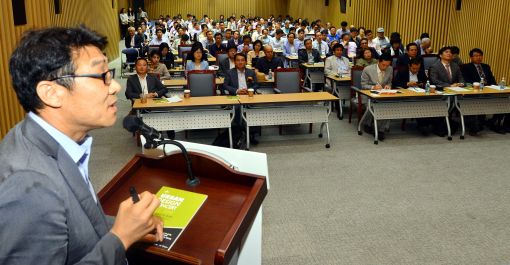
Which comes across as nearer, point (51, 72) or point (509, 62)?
point (51, 72)

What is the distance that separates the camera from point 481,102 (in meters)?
6.77

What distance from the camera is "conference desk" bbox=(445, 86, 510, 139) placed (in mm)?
6680

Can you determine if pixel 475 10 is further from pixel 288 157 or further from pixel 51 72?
pixel 51 72

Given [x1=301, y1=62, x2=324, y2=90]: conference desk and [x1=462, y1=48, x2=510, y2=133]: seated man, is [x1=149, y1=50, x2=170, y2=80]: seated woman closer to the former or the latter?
[x1=301, y1=62, x2=324, y2=90]: conference desk

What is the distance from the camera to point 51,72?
1179mm

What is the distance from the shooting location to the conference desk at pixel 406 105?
21.2ft

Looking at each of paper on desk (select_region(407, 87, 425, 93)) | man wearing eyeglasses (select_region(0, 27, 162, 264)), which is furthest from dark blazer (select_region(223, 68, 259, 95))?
man wearing eyeglasses (select_region(0, 27, 162, 264))

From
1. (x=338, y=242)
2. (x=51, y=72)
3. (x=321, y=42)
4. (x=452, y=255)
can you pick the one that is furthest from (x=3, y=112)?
(x=321, y=42)

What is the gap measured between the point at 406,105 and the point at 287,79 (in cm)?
199

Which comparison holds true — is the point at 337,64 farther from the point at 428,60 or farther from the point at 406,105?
the point at 406,105

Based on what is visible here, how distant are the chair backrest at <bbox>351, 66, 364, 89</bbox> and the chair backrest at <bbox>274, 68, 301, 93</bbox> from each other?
994mm

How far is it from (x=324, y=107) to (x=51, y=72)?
Answer: 5.49 metres

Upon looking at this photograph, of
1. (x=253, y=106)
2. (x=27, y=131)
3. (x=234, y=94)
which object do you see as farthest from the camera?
(x=234, y=94)

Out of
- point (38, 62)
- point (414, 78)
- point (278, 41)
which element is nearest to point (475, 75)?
point (414, 78)
